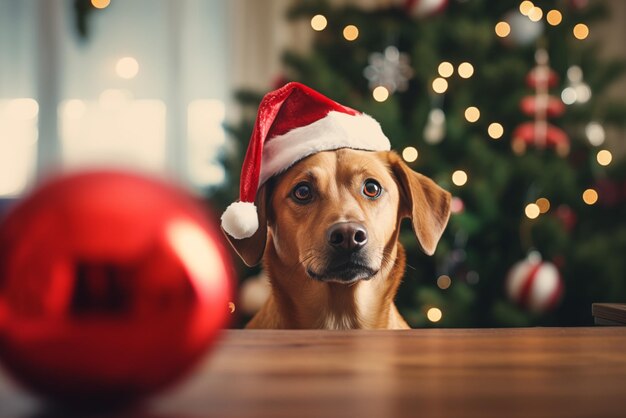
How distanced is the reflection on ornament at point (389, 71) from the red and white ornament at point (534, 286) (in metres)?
0.89

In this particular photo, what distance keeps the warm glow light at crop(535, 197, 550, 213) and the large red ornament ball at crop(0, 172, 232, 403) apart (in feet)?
8.29

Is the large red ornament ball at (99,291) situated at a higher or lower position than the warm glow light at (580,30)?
lower

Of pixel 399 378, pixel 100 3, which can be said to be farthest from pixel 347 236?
pixel 100 3

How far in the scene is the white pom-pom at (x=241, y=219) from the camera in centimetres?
115

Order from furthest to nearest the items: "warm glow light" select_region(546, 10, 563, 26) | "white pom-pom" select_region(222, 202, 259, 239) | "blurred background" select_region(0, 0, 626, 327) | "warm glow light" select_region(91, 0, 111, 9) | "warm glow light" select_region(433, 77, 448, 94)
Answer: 1. "warm glow light" select_region(91, 0, 111, 9)
2. "warm glow light" select_region(546, 10, 563, 26)
3. "warm glow light" select_region(433, 77, 448, 94)
4. "blurred background" select_region(0, 0, 626, 327)
5. "white pom-pom" select_region(222, 202, 259, 239)

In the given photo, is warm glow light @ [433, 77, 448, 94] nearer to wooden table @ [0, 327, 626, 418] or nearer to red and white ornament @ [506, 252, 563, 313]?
red and white ornament @ [506, 252, 563, 313]

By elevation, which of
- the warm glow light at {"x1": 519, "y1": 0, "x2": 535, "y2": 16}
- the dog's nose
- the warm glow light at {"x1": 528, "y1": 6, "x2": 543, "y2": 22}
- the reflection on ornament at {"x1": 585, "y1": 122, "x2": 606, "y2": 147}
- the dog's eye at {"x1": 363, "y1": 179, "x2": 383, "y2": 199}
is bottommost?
the reflection on ornament at {"x1": 585, "y1": 122, "x2": 606, "y2": 147}

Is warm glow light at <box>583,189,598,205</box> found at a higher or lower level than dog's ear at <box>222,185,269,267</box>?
lower

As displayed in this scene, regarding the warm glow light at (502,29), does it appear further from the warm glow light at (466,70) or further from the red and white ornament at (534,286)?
the red and white ornament at (534,286)

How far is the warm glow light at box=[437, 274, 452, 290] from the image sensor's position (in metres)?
2.66

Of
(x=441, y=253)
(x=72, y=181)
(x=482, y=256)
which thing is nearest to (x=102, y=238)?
(x=72, y=181)

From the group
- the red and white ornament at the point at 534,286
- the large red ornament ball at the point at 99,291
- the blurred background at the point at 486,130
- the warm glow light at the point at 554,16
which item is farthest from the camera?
the warm glow light at the point at 554,16

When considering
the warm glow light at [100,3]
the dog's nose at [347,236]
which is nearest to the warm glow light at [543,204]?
the dog's nose at [347,236]

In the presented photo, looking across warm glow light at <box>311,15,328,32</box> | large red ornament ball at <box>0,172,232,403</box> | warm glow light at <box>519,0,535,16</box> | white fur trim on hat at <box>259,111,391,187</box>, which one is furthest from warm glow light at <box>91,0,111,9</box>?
large red ornament ball at <box>0,172,232,403</box>
